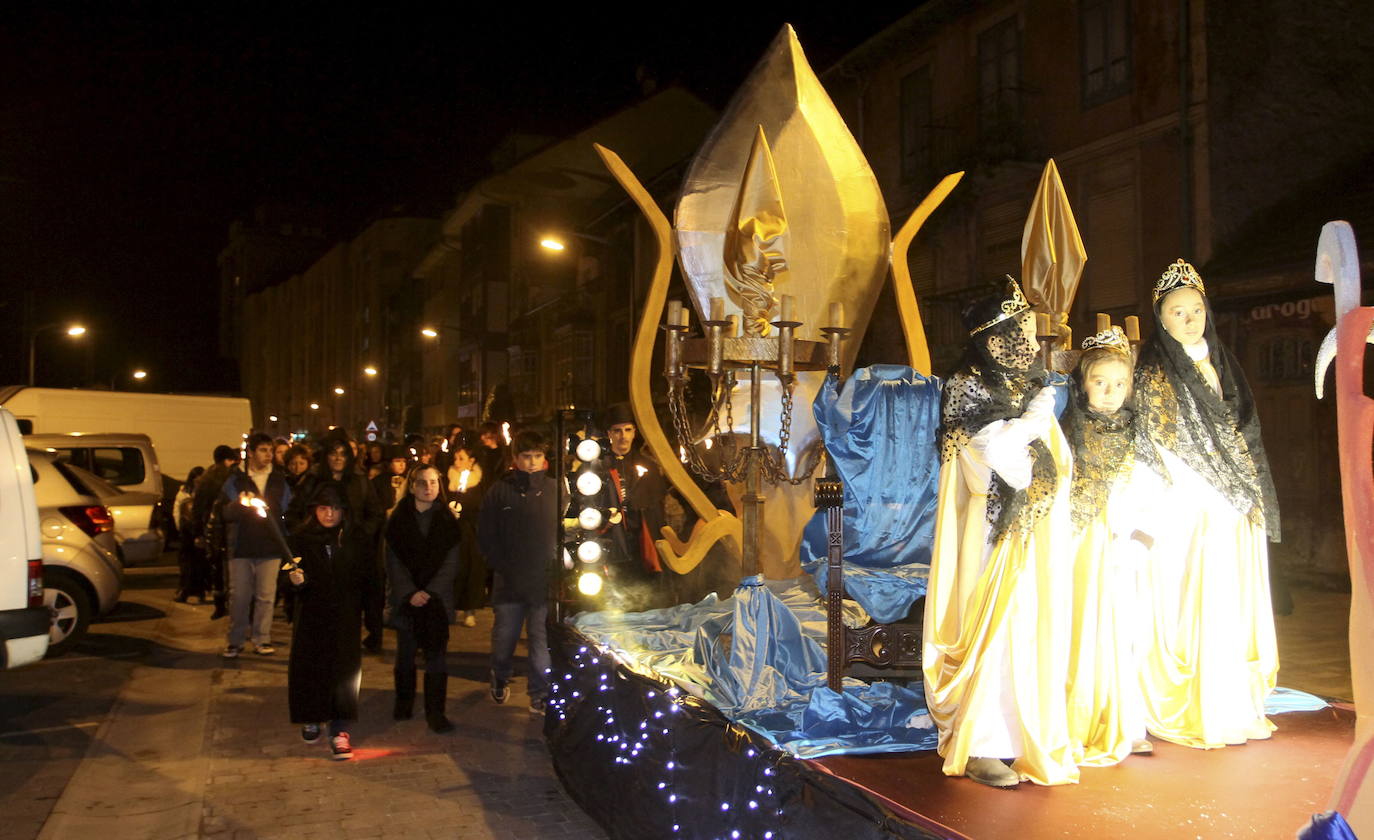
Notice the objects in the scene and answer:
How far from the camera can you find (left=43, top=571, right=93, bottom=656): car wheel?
9.08 metres

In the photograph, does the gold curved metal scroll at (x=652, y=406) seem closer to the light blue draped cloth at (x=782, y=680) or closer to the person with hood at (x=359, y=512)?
the light blue draped cloth at (x=782, y=680)

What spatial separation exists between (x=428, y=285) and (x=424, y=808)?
4366 centimetres

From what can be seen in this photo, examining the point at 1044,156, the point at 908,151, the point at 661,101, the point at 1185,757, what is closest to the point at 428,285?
the point at 661,101

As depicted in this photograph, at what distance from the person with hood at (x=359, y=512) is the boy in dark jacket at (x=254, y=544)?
3.67 ft

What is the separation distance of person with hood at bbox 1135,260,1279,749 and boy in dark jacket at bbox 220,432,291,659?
678cm

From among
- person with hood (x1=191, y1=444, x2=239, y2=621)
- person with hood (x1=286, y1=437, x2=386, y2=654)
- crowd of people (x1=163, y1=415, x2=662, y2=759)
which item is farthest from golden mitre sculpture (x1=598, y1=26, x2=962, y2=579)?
person with hood (x1=191, y1=444, x2=239, y2=621)

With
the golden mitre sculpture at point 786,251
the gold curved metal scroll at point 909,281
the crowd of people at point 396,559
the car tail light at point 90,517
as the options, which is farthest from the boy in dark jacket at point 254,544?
the gold curved metal scroll at point 909,281

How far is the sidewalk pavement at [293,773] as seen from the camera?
16.8ft

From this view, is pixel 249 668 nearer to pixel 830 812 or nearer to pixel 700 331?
pixel 700 331

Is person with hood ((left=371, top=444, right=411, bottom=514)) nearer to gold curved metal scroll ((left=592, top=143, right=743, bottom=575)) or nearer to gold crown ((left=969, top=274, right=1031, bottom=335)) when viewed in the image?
gold curved metal scroll ((left=592, top=143, right=743, bottom=575))

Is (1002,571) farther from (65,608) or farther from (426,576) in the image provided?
(65,608)

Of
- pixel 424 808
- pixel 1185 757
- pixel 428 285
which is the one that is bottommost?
pixel 424 808

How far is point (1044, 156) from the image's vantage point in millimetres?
16828

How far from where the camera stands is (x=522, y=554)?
7.21 meters
